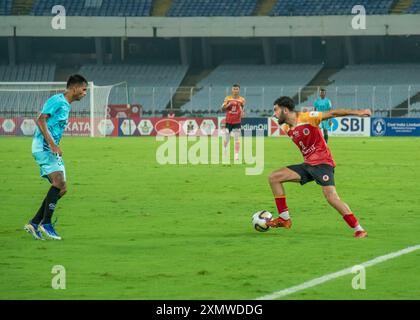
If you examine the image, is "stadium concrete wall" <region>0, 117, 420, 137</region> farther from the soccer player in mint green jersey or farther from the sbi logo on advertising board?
the soccer player in mint green jersey

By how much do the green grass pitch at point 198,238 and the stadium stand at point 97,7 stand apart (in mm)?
45478

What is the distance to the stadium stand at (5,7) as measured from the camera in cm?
7069

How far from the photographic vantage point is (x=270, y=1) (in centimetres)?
7094

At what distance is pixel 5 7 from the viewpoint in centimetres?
7112

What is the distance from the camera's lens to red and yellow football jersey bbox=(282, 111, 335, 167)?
13.9 m

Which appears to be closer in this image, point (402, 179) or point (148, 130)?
point (402, 179)

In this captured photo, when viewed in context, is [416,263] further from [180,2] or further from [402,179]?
[180,2]

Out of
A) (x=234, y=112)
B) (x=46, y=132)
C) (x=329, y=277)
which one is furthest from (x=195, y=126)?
(x=329, y=277)

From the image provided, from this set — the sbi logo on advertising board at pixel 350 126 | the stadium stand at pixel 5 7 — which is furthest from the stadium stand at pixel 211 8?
the sbi logo on advertising board at pixel 350 126

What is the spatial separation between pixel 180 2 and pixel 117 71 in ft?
22.7

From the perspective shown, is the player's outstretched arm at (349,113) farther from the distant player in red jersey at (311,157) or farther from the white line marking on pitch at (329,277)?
the white line marking on pitch at (329,277)

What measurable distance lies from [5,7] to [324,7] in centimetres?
2168

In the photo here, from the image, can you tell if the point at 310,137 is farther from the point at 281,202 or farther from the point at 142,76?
the point at 142,76
